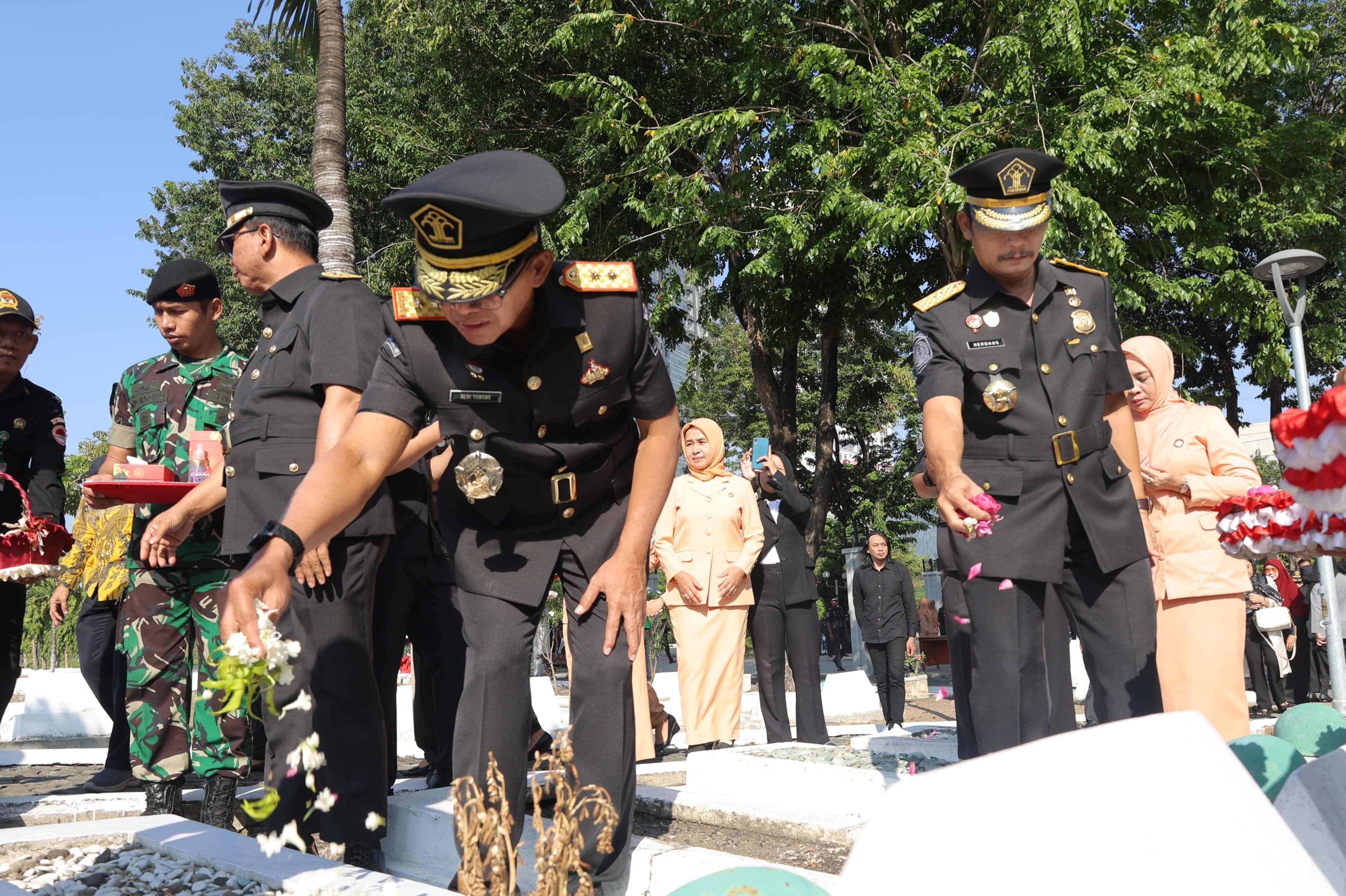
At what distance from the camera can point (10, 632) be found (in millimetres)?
5609

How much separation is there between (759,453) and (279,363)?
18.6 ft

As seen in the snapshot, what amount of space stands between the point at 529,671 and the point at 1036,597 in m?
1.78

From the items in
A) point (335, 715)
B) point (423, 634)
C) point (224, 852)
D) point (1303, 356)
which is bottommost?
point (224, 852)

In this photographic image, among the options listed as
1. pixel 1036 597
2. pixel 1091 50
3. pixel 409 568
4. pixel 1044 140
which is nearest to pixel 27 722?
pixel 409 568

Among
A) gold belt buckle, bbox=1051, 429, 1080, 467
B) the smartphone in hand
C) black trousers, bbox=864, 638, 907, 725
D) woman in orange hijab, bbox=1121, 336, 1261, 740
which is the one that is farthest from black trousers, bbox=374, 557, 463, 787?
black trousers, bbox=864, 638, 907, 725

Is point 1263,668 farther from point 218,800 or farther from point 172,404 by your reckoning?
point 172,404

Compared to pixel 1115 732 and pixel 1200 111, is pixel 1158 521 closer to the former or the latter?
pixel 1115 732

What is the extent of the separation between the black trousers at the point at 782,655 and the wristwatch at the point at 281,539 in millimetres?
6370

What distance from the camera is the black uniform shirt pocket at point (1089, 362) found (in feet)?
13.1

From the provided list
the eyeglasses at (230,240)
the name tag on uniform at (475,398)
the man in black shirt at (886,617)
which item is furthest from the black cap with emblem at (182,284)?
the man in black shirt at (886,617)

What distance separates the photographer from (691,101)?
1680 cm

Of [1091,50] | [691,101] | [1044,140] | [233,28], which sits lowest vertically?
[1044,140]

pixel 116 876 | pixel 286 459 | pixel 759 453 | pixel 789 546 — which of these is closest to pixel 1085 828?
pixel 116 876

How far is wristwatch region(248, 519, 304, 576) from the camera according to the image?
2.66 m
